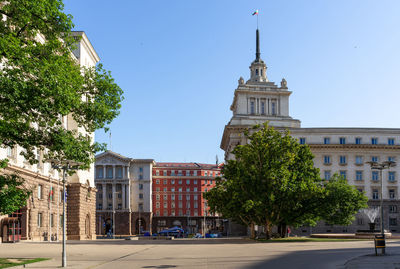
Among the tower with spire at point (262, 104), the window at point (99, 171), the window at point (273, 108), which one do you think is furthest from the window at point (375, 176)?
the window at point (99, 171)

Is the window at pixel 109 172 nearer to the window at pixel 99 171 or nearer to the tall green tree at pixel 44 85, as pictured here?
the window at pixel 99 171

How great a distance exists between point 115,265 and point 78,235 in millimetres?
37432

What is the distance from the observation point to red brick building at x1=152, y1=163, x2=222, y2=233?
13925cm

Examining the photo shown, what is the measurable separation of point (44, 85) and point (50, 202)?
123 feet

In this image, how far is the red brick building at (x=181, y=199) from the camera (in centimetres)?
13925

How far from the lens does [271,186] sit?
49.2 meters

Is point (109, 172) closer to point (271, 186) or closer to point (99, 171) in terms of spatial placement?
point (99, 171)

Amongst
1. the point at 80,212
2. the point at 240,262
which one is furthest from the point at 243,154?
the point at 240,262

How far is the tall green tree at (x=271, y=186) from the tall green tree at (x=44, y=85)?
2627 cm

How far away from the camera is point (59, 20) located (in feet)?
74.5

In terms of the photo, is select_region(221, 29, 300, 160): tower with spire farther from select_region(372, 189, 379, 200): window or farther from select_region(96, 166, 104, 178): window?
select_region(96, 166, 104, 178): window

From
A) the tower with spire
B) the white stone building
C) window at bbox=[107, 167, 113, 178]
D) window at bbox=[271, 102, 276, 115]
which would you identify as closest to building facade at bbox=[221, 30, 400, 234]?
the tower with spire

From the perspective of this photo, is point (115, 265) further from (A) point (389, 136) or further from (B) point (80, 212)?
(A) point (389, 136)

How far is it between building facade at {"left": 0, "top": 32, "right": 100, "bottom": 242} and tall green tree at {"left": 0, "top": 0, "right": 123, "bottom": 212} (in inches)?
854
